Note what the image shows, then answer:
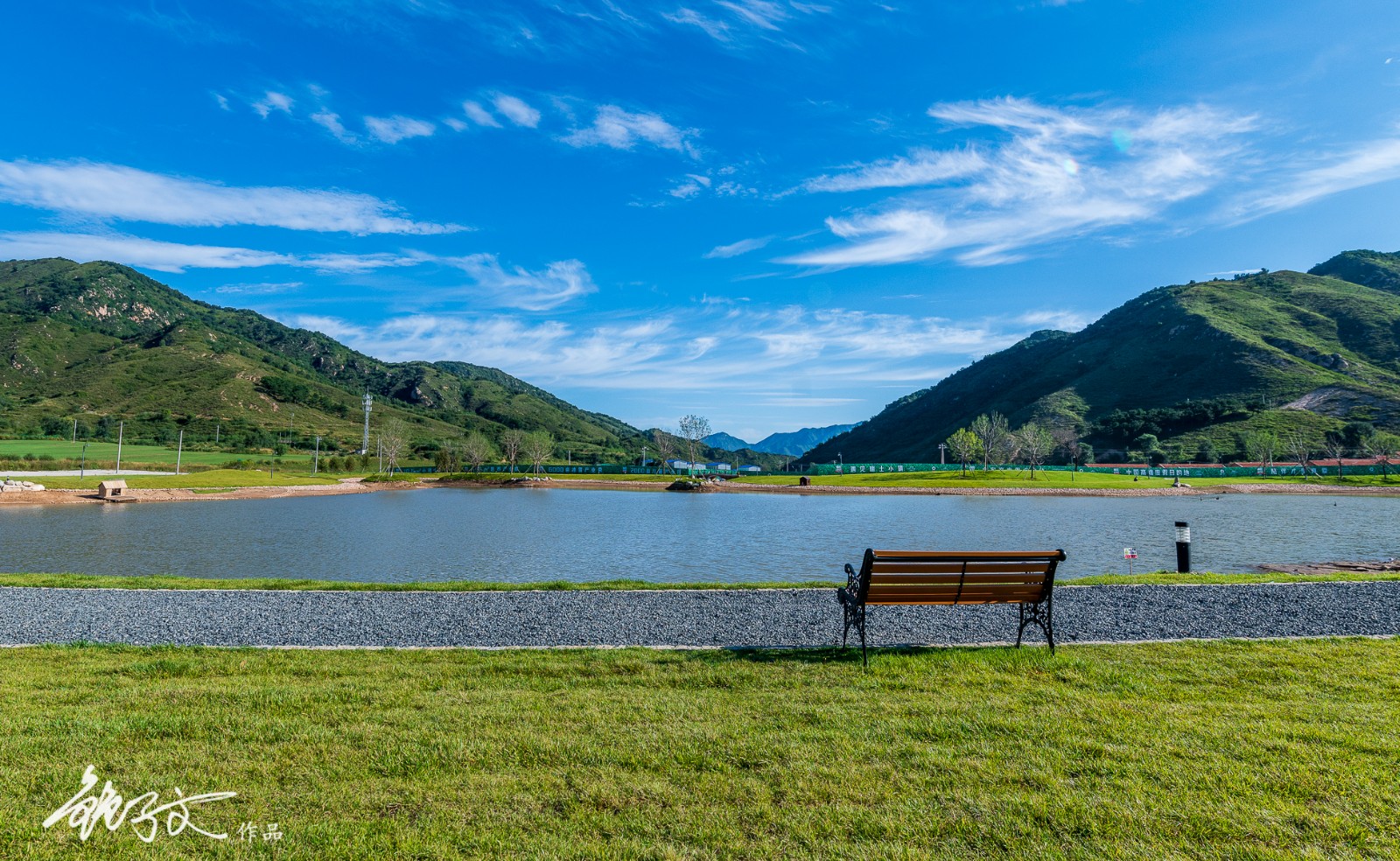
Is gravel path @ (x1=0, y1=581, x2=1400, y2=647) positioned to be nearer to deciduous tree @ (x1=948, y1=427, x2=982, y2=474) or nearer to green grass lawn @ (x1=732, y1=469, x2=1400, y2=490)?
green grass lawn @ (x1=732, y1=469, x2=1400, y2=490)

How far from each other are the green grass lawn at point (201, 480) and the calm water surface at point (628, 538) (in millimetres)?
17147

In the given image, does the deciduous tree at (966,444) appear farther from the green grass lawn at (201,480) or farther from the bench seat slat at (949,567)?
the bench seat slat at (949,567)

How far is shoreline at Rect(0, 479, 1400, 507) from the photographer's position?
59.6 m

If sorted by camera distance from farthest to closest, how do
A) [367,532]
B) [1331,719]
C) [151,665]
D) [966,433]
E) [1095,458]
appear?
1. [1095,458]
2. [966,433]
3. [367,532]
4. [151,665]
5. [1331,719]

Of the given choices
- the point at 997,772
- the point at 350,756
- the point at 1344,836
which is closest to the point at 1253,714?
the point at 1344,836

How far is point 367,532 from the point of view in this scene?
114 ft

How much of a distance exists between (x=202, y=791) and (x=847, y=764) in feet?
14.3

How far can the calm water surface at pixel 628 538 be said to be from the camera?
2152 cm

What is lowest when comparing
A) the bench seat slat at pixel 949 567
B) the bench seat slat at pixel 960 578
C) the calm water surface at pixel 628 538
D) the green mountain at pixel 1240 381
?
the calm water surface at pixel 628 538

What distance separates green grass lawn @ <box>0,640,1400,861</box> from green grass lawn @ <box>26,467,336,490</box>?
247ft

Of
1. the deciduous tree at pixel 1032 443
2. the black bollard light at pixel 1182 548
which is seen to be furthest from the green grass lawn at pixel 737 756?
the deciduous tree at pixel 1032 443

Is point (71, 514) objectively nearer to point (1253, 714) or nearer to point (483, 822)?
point (483, 822)

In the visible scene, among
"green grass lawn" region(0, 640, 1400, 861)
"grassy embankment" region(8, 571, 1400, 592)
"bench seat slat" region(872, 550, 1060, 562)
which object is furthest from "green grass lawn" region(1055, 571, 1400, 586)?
"green grass lawn" region(0, 640, 1400, 861)

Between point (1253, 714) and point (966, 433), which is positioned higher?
point (966, 433)
